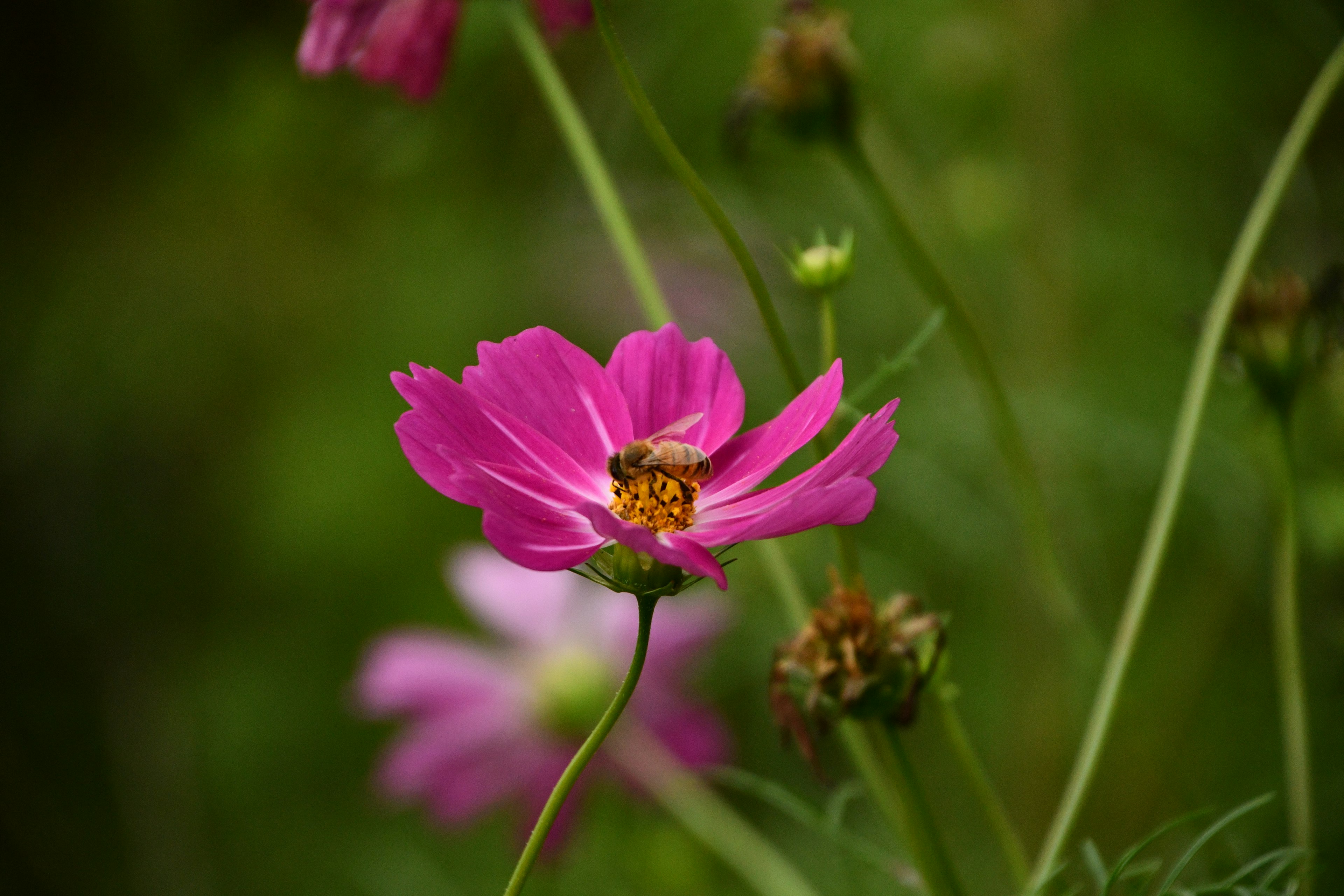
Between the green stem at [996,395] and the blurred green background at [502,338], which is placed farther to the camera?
the blurred green background at [502,338]

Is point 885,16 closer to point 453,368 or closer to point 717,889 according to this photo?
point 453,368

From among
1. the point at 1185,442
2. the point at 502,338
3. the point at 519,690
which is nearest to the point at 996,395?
the point at 1185,442

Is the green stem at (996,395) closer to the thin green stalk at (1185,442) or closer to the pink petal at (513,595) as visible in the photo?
the thin green stalk at (1185,442)

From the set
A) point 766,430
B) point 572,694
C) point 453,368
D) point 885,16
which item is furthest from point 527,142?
point 766,430

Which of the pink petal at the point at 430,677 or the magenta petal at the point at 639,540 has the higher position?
the magenta petal at the point at 639,540

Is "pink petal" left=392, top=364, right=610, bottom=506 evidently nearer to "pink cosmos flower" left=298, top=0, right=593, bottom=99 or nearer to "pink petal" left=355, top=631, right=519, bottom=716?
"pink cosmos flower" left=298, top=0, right=593, bottom=99

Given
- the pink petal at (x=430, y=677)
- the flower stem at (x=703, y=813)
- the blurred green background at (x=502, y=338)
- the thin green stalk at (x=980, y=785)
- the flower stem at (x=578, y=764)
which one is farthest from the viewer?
the blurred green background at (x=502, y=338)

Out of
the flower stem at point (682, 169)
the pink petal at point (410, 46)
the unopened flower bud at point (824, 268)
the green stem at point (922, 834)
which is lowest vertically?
the green stem at point (922, 834)

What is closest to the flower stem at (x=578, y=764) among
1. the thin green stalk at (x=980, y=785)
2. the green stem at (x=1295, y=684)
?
the thin green stalk at (x=980, y=785)
